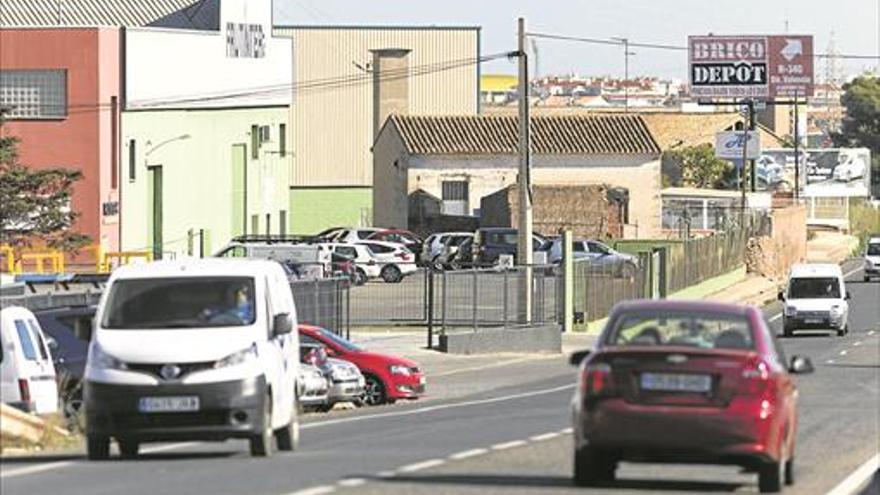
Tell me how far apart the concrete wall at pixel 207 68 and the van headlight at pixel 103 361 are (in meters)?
51.6

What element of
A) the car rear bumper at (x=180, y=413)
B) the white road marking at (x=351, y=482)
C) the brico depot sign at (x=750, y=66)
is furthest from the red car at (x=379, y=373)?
the brico depot sign at (x=750, y=66)

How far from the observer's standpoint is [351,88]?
384ft

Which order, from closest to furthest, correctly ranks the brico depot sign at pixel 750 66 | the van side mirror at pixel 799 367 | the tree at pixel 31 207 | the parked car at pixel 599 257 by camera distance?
1. the van side mirror at pixel 799 367
2. the tree at pixel 31 207
3. the parked car at pixel 599 257
4. the brico depot sign at pixel 750 66

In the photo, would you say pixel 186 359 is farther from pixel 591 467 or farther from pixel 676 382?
pixel 676 382

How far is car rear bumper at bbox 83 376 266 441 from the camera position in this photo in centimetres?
1986

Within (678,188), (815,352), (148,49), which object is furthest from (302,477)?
(678,188)

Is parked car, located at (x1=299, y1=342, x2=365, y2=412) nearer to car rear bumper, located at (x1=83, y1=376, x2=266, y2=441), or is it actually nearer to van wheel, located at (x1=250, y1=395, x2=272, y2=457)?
van wheel, located at (x1=250, y1=395, x2=272, y2=457)

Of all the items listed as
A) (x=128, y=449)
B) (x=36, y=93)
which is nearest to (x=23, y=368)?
(x=128, y=449)

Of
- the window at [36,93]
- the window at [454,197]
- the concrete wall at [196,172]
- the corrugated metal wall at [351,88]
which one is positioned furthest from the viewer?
the corrugated metal wall at [351,88]

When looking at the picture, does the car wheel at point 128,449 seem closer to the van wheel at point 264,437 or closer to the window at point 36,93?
the van wheel at point 264,437

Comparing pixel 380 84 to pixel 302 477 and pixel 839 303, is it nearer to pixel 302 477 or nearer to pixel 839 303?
pixel 839 303

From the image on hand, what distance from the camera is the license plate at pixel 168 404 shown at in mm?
19828

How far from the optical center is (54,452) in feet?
72.9

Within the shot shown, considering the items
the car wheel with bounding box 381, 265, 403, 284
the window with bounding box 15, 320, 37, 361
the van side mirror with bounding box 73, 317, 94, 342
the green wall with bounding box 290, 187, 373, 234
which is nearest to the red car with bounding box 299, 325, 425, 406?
the van side mirror with bounding box 73, 317, 94, 342
